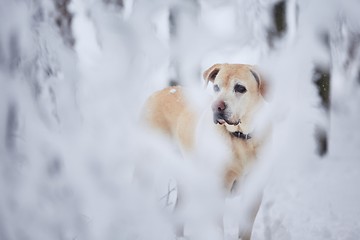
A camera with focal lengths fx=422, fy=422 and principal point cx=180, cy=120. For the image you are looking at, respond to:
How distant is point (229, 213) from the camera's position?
1.35m

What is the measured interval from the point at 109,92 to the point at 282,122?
0.58 m

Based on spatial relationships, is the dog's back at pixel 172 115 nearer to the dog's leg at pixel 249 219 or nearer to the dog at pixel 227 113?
the dog at pixel 227 113

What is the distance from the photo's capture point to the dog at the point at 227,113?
115 cm

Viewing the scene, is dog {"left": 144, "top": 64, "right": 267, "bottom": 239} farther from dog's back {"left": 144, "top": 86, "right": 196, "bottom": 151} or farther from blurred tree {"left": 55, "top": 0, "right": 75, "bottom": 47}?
blurred tree {"left": 55, "top": 0, "right": 75, "bottom": 47}

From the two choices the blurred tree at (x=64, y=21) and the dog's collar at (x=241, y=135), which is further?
the dog's collar at (x=241, y=135)

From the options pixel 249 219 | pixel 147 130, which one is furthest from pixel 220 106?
pixel 249 219

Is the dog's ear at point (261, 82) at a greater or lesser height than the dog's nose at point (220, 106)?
greater

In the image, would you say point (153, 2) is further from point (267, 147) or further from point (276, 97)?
point (267, 147)

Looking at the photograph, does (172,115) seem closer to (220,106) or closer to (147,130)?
(147,130)

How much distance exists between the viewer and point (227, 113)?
1141 millimetres

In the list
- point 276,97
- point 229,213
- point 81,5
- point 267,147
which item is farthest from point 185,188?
point 81,5

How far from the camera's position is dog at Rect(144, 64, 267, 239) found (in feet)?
3.77

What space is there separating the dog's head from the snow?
0.10ft

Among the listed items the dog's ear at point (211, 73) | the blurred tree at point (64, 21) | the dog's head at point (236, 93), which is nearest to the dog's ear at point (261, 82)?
the dog's head at point (236, 93)
